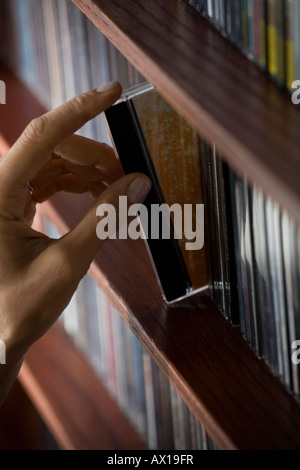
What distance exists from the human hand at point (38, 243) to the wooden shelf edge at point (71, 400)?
57cm

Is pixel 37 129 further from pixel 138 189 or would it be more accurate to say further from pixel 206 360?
pixel 206 360

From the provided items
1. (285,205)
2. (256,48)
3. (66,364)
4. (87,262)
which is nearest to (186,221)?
(87,262)

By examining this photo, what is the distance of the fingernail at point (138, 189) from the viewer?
776mm

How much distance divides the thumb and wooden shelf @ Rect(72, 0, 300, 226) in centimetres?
16

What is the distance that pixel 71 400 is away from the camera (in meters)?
1.51

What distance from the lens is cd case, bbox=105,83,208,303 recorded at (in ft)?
2.56

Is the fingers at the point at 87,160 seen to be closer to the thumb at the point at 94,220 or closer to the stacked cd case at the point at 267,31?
the thumb at the point at 94,220

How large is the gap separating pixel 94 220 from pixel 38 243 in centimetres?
9

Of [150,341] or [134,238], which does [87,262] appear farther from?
[134,238]
